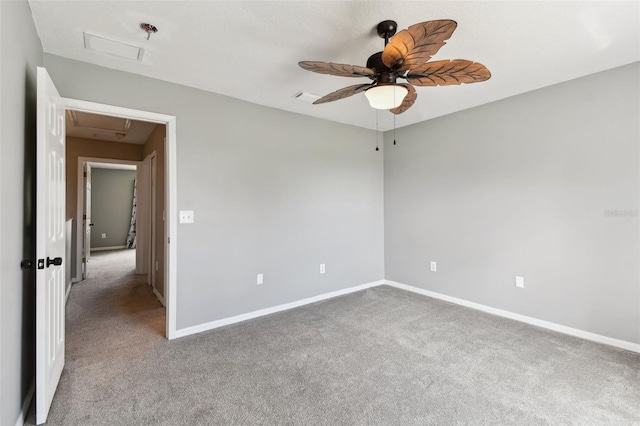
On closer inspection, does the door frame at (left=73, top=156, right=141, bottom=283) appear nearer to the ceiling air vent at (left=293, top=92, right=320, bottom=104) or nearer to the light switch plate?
the light switch plate

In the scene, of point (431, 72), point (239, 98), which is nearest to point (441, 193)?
point (431, 72)

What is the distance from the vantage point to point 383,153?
15.3ft

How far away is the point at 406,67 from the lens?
1722 millimetres

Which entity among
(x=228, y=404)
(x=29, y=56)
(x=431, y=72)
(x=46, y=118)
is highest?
(x=29, y=56)

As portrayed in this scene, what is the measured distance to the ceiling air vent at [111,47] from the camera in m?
2.06

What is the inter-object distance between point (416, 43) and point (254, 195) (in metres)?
2.30

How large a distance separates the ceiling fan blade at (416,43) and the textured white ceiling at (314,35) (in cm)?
36

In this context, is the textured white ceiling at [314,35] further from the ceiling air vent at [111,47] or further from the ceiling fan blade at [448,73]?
the ceiling fan blade at [448,73]

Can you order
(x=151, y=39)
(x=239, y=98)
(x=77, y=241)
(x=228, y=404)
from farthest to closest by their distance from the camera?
1. (x=77, y=241)
2. (x=239, y=98)
3. (x=151, y=39)
4. (x=228, y=404)

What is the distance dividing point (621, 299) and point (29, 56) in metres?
4.75

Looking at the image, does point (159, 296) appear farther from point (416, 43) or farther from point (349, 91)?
point (416, 43)

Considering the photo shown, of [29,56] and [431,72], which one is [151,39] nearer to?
[29,56]

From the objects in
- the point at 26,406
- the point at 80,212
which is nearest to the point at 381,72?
the point at 26,406

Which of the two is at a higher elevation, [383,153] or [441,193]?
[383,153]
